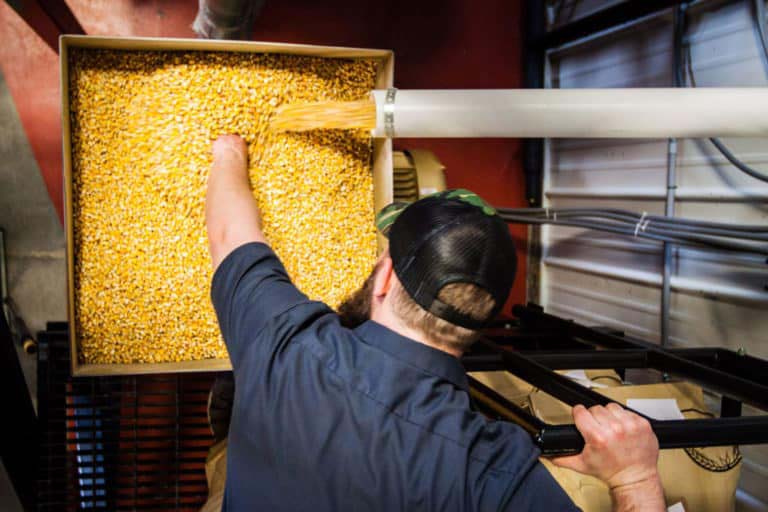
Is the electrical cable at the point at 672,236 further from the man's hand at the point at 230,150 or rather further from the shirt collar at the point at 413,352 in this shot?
the shirt collar at the point at 413,352

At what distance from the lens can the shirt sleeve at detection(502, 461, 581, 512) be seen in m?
0.81

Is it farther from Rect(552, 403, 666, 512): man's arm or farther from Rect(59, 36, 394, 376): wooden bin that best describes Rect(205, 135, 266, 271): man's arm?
Rect(552, 403, 666, 512): man's arm

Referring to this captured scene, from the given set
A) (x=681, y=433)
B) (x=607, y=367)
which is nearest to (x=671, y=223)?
(x=607, y=367)

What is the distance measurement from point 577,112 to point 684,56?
1.16m

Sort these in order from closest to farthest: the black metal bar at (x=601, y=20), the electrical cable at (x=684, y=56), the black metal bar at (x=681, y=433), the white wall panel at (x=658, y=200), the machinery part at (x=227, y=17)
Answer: the black metal bar at (x=681, y=433) < the machinery part at (x=227, y=17) < the electrical cable at (x=684, y=56) < the white wall panel at (x=658, y=200) < the black metal bar at (x=601, y=20)

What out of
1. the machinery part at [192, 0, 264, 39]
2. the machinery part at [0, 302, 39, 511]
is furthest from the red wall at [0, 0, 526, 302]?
the machinery part at [0, 302, 39, 511]

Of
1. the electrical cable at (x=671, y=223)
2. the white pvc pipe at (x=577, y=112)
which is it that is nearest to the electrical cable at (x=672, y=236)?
the electrical cable at (x=671, y=223)

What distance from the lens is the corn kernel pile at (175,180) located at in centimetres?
135

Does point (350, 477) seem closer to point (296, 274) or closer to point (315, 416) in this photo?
point (315, 416)

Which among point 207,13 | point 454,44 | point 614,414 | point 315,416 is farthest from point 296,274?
point 454,44

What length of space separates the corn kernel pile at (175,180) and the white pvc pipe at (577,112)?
229mm

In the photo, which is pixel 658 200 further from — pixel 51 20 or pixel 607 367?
pixel 51 20

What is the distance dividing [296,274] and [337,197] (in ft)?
0.75

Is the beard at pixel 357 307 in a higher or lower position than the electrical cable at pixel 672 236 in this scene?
lower
